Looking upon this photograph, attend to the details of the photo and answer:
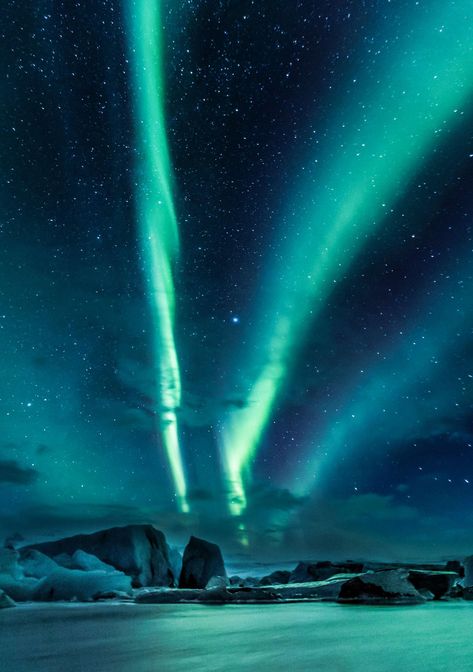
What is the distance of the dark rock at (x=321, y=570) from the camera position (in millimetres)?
22750

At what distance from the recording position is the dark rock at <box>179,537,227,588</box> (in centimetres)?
3531

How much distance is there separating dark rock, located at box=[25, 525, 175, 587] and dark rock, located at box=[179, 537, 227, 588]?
2.28 meters

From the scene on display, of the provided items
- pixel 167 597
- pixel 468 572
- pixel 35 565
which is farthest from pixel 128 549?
pixel 468 572

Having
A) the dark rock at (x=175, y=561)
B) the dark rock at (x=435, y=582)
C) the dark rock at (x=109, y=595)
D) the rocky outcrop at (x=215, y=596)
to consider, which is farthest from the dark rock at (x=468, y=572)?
the dark rock at (x=175, y=561)

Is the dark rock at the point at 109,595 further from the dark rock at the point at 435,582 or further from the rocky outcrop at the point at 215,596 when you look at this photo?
the dark rock at the point at 435,582

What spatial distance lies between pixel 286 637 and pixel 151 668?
7.61 feet

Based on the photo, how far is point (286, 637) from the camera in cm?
490

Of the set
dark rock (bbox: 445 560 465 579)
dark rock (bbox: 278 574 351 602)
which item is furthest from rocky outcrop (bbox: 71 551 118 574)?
dark rock (bbox: 445 560 465 579)

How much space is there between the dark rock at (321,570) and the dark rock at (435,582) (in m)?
8.16

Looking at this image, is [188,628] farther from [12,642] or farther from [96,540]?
[96,540]

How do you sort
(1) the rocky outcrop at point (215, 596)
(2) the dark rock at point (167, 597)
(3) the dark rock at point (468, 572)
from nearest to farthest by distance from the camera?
(1) the rocky outcrop at point (215, 596) → (3) the dark rock at point (468, 572) → (2) the dark rock at point (167, 597)

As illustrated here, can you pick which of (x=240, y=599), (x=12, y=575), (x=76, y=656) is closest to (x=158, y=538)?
(x=12, y=575)

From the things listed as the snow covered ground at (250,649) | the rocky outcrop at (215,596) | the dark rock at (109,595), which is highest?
the dark rock at (109,595)

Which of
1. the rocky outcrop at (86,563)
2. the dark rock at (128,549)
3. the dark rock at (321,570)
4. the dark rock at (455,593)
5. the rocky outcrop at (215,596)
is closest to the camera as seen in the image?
the dark rock at (455,593)
